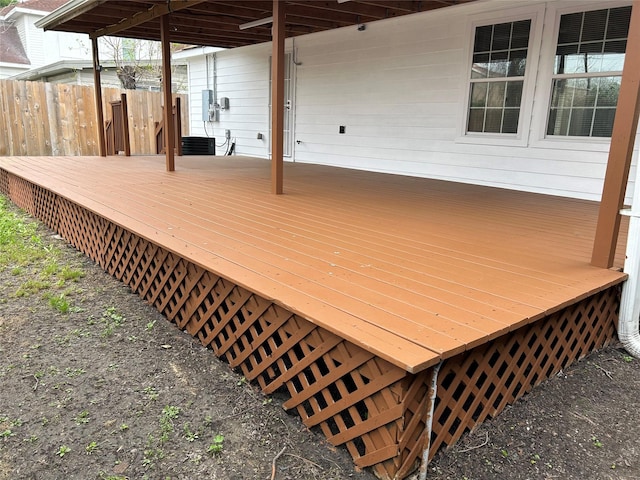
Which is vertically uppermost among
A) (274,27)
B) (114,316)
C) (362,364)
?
(274,27)

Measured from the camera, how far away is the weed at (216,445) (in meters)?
1.82

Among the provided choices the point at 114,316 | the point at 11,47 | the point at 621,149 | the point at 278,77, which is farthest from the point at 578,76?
the point at 11,47

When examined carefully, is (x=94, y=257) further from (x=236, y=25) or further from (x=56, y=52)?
(x=56, y=52)

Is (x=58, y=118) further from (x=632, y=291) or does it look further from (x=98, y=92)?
(x=632, y=291)

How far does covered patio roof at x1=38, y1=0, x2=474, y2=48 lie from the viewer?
5973 millimetres

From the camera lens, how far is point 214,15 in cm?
679

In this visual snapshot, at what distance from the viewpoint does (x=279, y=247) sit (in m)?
2.84

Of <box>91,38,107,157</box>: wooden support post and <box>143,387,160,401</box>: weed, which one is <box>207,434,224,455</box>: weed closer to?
<box>143,387,160,401</box>: weed

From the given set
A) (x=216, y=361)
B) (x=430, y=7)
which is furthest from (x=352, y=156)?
(x=216, y=361)

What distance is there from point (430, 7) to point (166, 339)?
5323 millimetres

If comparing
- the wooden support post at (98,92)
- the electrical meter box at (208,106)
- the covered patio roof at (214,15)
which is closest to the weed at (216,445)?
the covered patio roof at (214,15)

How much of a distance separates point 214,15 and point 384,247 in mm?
5361

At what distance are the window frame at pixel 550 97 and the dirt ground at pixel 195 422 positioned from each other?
286 centimetres

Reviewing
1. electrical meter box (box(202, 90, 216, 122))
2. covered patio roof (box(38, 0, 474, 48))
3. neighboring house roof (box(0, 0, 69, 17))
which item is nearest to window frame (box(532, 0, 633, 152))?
covered patio roof (box(38, 0, 474, 48))
